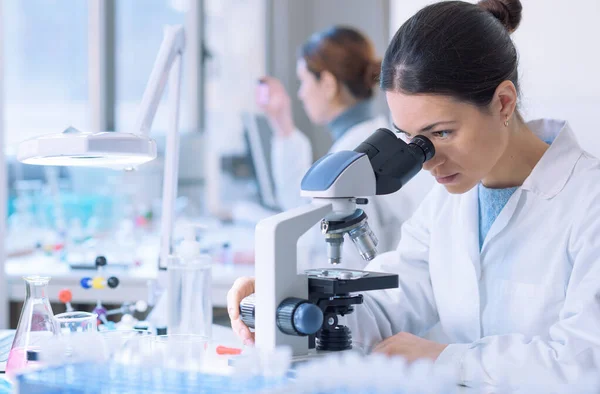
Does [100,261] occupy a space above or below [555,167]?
below

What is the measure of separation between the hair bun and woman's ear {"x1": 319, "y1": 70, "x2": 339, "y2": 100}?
1.53 metres

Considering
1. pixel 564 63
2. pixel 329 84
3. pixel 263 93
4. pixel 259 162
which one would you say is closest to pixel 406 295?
pixel 564 63

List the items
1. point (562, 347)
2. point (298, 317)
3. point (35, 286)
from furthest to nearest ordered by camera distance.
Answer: point (35, 286) < point (562, 347) < point (298, 317)

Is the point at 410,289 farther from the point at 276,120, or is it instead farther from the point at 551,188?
the point at 276,120

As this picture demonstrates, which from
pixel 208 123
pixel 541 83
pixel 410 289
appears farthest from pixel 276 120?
pixel 410 289

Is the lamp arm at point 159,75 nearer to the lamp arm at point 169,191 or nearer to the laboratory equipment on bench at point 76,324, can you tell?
the lamp arm at point 169,191

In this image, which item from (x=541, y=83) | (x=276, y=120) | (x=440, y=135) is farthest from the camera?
(x=276, y=120)

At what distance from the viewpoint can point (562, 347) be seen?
4.16ft

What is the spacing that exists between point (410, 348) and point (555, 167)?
1.62 feet

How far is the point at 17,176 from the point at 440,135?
3368 millimetres

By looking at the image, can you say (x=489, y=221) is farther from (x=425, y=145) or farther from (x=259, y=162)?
(x=259, y=162)

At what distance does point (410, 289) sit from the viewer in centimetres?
173

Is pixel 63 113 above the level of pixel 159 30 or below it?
below

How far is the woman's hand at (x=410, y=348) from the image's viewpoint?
A: 53.6 inches
